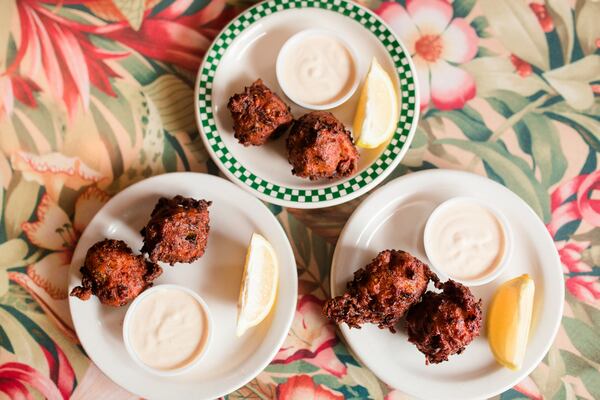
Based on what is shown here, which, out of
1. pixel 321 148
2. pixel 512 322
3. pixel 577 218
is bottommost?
pixel 512 322

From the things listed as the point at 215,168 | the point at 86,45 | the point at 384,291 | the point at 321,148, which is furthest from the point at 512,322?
the point at 86,45

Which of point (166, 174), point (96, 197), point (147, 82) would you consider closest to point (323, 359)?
point (166, 174)

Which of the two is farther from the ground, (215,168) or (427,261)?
(215,168)

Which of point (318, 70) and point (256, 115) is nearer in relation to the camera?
point (256, 115)

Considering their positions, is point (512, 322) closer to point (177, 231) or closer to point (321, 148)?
point (321, 148)

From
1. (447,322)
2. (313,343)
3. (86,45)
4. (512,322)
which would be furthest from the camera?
(86,45)

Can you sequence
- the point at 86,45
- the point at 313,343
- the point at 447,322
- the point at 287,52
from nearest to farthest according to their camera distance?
1. the point at 447,322
2. the point at 287,52
3. the point at 313,343
4. the point at 86,45
